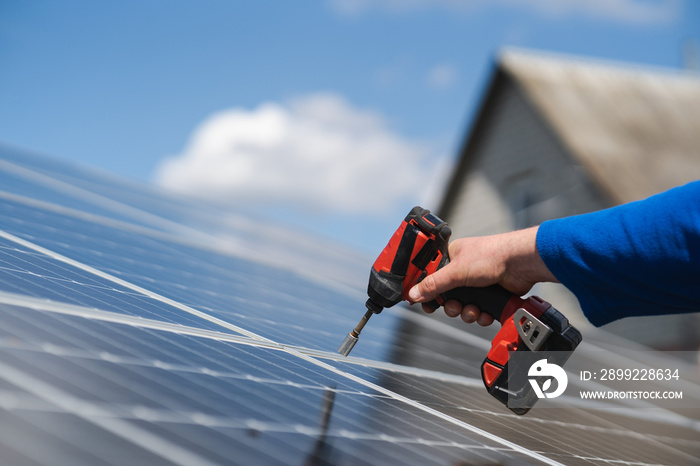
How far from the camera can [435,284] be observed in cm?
324

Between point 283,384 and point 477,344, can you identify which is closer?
point 283,384

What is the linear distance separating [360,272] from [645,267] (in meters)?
7.84

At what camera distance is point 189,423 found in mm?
1817

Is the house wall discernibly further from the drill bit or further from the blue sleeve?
the drill bit

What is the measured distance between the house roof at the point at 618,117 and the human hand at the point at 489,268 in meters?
12.4

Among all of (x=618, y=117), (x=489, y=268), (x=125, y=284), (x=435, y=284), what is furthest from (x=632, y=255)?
(x=618, y=117)

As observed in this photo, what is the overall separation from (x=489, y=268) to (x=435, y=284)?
0.26 m

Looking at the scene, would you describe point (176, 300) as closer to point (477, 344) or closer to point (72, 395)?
point (72, 395)

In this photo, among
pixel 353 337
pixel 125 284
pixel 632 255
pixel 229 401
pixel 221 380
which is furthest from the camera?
pixel 125 284

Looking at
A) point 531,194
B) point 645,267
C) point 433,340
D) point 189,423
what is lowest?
point 189,423

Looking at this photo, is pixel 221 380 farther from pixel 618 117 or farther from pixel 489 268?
pixel 618 117

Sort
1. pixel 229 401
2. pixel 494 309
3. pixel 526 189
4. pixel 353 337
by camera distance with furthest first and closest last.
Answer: pixel 526 189
pixel 494 309
pixel 353 337
pixel 229 401

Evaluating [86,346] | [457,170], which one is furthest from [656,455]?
[457,170]

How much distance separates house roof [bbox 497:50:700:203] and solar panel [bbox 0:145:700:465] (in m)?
10.5
